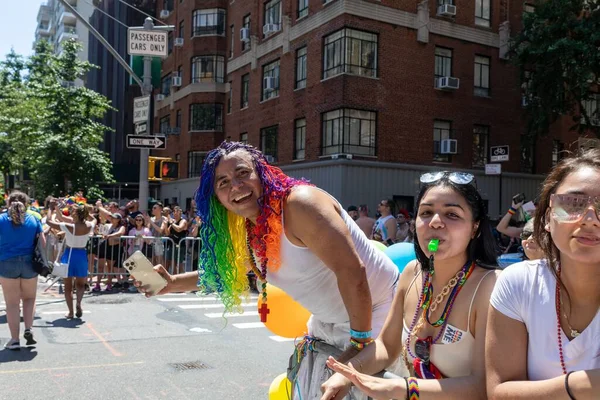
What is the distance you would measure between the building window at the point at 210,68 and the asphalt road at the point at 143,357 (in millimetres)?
24912

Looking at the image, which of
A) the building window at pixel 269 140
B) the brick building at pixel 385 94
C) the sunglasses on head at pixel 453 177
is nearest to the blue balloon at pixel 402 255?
the sunglasses on head at pixel 453 177

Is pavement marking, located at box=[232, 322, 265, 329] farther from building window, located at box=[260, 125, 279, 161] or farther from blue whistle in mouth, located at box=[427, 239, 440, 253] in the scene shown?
building window, located at box=[260, 125, 279, 161]

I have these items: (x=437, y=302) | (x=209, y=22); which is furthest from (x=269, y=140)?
(x=437, y=302)

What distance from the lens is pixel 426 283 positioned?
7.82 feet

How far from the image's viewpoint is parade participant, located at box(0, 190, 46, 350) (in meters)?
7.03

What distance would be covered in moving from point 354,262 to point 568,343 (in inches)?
39.2

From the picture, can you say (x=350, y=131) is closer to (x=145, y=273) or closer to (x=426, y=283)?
(x=145, y=273)

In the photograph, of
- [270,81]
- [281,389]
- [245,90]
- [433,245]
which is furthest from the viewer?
[245,90]

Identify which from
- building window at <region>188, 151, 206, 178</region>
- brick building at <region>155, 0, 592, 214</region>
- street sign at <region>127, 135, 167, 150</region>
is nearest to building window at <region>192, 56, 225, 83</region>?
building window at <region>188, 151, 206, 178</region>

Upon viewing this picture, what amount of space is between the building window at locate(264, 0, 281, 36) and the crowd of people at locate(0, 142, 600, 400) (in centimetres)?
2405

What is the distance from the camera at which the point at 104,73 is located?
53469 mm

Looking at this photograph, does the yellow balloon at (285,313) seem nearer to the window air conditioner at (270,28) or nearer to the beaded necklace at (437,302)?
the beaded necklace at (437,302)

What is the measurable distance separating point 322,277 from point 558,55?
2020 centimetres

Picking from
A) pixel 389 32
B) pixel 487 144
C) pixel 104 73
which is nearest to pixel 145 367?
pixel 389 32
